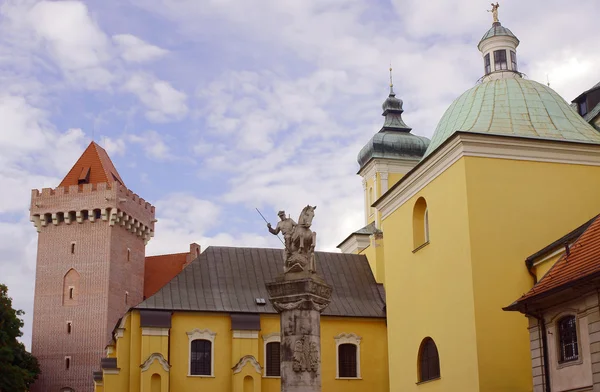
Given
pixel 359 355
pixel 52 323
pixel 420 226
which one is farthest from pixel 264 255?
pixel 52 323

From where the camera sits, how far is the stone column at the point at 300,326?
1734cm

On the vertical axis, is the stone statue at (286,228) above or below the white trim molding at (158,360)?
above

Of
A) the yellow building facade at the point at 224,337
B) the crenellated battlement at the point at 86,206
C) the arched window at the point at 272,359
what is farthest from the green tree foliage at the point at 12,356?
the arched window at the point at 272,359

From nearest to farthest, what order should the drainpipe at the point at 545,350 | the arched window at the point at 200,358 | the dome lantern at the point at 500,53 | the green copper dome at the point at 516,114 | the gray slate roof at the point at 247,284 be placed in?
the drainpipe at the point at 545,350 → the green copper dome at the point at 516,114 → the dome lantern at the point at 500,53 → the arched window at the point at 200,358 → the gray slate roof at the point at 247,284

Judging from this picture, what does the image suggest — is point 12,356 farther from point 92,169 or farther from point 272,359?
point 272,359

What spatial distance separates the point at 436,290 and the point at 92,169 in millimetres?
35419

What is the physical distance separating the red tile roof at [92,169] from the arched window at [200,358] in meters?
22.1

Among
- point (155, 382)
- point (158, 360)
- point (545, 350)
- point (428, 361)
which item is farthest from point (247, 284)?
point (545, 350)

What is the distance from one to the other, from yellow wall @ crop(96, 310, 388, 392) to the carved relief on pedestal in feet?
58.1

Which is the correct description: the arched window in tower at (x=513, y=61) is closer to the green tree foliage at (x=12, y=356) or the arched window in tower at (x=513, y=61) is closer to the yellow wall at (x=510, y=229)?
the yellow wall at (x=510, y=229)

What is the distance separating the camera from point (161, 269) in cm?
5897

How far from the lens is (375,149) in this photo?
158 feet

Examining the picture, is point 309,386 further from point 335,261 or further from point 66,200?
point 66,200

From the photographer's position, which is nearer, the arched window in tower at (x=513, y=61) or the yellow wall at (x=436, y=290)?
the yellow wall at (x=436, y=290)
